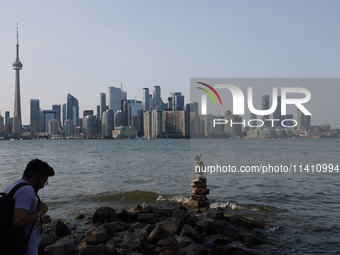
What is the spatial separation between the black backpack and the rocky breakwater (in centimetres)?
366

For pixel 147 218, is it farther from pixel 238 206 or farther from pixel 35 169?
pixel 35 169

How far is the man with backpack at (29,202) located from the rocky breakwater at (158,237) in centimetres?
347

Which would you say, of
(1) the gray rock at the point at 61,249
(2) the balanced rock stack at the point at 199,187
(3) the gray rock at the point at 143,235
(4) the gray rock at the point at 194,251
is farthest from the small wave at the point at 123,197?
(4) the gray rock at the point at 194,251

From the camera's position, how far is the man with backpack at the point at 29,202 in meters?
3.83

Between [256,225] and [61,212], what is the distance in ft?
29.7

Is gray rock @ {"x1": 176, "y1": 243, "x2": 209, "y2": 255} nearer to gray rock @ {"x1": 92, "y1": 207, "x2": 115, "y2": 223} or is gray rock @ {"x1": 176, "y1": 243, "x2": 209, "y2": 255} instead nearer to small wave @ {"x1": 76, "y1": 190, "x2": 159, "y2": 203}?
gray rock @ {"x1": 92, "y1": 207, "x2": 115, "y2": 223}

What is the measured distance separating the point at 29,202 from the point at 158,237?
5.37 metres

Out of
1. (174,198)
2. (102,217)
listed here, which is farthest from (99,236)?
(174,198)

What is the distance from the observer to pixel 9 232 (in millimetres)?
3854

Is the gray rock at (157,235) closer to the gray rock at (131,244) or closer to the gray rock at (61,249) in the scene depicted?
the gray rock at (131,244)

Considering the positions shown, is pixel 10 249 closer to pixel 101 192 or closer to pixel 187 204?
pixel 187 204

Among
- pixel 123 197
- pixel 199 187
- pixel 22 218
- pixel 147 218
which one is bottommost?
pixel 123 197

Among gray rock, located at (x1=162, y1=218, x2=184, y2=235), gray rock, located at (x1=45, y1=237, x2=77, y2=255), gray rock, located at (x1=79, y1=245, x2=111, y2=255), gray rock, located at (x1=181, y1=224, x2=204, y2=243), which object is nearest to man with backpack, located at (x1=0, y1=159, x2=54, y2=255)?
gray rock, located at (x1=79, y1=245, x2=111, y2=255)

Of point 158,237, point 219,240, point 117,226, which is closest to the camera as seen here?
point 158,237
